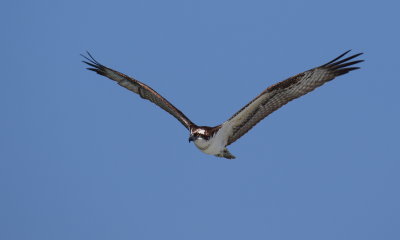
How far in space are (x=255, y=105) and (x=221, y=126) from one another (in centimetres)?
86

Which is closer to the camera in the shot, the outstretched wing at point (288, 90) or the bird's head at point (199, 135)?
the outstretched wing at point (288, 90)

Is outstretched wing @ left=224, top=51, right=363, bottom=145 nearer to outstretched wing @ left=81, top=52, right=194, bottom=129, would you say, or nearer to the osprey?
the osprey

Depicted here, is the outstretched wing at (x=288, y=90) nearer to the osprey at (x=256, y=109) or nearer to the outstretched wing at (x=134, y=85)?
the osprey at (x=256, y=109)

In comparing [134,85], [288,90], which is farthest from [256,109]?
[134,85]

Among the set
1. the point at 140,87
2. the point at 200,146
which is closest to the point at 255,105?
the point at 200,146

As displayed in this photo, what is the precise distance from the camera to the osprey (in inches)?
476

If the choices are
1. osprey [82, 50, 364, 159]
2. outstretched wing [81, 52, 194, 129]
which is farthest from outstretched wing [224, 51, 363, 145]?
outstretched wing [81, 52, 194, 129]

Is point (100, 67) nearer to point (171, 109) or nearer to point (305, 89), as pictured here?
point (171, 109)

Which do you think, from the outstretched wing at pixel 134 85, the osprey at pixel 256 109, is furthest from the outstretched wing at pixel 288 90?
the outstretched wing at pixel 134 85

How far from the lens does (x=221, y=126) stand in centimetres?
1281

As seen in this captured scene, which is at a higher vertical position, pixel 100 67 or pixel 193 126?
pixel 100 67

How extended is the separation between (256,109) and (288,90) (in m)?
0.79

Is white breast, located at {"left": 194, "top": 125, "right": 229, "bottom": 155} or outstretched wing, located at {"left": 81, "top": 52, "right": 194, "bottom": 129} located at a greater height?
outstretched wing, located at {"left": 81, "top": 52, "right": 194, "bottom": 129}

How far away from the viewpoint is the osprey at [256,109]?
476 inches
